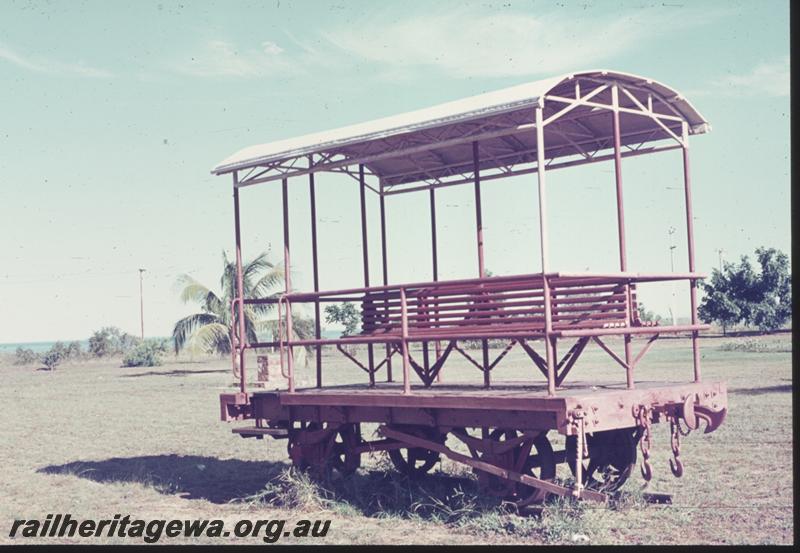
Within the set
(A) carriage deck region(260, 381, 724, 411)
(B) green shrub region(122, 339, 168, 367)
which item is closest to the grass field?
(A) carriage deck region(260, 381, 724, 411)

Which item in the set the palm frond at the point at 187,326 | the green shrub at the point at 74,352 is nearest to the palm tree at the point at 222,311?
the palm frond at the point at 187,326

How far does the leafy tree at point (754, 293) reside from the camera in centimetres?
5450

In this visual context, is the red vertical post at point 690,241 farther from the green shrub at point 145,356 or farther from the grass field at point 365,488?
the green shrub at point 145,356

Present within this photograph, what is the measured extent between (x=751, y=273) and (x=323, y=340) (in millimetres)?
49587

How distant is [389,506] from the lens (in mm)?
10188

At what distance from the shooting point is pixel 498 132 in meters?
9.07

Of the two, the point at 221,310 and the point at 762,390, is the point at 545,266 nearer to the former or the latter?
the point at 762,390

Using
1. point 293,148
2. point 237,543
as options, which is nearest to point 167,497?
point 237,543

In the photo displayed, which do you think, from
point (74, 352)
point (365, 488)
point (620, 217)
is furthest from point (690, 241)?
point (74, 352)

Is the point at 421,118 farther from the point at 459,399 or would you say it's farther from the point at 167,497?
the point at 167,497

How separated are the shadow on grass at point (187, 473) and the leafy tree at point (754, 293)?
45501mm

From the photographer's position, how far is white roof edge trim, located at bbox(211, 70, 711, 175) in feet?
28.5

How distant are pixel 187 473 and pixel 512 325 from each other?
242 inches

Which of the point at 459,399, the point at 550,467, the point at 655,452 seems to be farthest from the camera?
the point at 655,452
